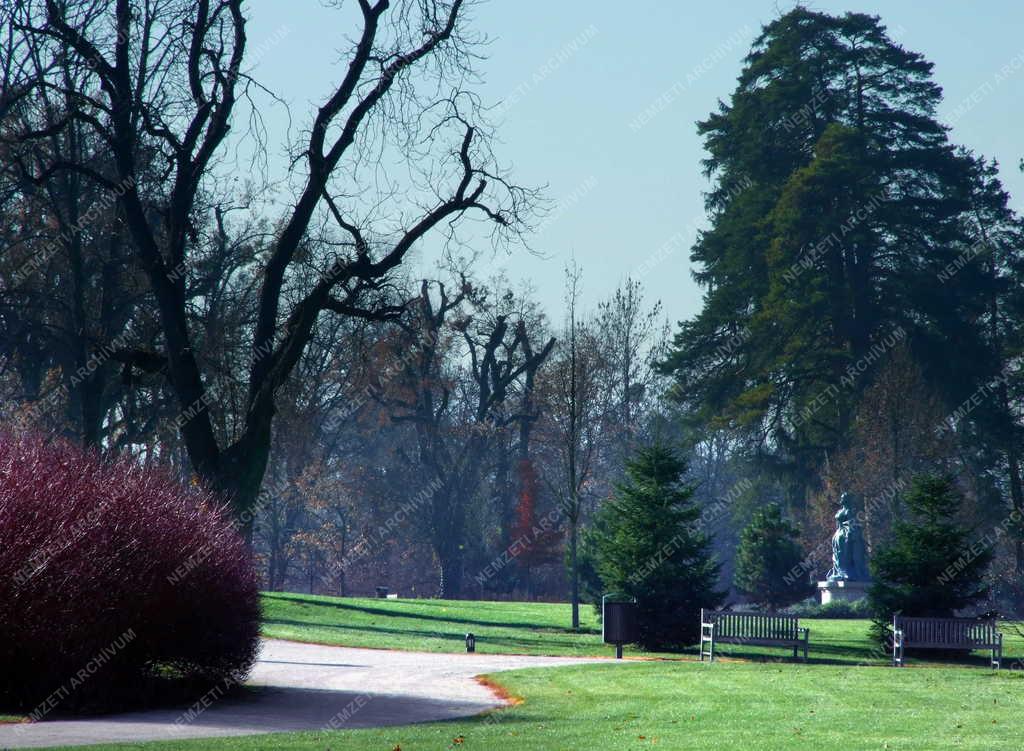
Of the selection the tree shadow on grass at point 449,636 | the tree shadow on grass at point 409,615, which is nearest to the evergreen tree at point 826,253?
the tree shadow on grass at point 409,615

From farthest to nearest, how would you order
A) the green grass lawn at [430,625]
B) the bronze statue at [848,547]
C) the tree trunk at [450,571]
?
the tree trunk at [450,571], the bronze statue at [848,547], the green grass lawn at [430,625]

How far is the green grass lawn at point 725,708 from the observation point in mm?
12547

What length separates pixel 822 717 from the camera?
14.7 metres

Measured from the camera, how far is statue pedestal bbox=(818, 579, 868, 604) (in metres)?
46.3

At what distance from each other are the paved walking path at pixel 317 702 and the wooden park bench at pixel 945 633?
649cm

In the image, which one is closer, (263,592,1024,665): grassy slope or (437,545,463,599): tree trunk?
(263,592,1024,665): grassy slope

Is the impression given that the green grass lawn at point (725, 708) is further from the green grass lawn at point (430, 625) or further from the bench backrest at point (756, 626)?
the bench backrest at point (756, 626)

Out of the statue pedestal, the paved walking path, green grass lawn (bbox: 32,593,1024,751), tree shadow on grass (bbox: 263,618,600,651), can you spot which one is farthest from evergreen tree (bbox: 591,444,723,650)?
the statue pedestal

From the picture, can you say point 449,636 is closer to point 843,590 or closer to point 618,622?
point 618,622

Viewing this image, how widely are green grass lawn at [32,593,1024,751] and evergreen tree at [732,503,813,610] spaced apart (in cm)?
1550

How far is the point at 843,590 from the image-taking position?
46.7 m

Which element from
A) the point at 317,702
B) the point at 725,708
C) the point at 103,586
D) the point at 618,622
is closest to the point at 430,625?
the point at 618,622

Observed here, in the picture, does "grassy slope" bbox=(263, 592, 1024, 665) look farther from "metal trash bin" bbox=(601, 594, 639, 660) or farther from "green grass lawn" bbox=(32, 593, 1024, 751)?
"metal trash bin" bbox=(601, 594, 639, 660)

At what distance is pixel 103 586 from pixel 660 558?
15606 mm
